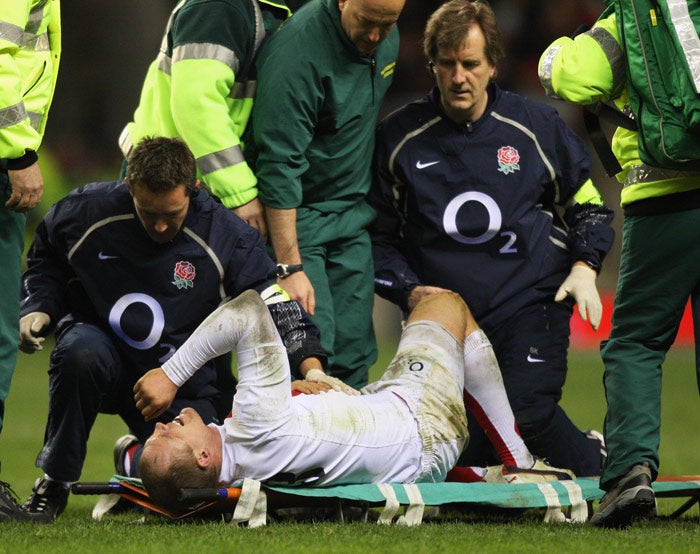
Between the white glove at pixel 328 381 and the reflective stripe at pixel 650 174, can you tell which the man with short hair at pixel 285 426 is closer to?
the white glove at pixel 328 381

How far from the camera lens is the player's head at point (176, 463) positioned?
15.4 feet

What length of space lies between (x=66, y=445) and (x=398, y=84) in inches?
451

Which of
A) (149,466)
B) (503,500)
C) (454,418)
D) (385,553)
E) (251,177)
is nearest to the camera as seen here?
(385,553)

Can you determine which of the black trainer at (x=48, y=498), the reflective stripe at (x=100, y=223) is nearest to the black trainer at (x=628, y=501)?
the black trainer at (x=48, y=498)

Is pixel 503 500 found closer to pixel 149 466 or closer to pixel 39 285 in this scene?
pixel 149 466

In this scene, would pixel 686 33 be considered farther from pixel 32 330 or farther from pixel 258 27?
pixel 32 330

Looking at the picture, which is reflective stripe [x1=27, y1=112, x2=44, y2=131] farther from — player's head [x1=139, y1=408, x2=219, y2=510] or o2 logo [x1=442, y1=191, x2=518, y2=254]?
o2 logo [x1=442, y1=191, x2=518, y2=254]

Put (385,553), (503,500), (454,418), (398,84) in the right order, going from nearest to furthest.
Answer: (385,553), (503,500), (454,418), (398,84)

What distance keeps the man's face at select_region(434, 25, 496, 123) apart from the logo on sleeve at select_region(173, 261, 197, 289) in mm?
1445

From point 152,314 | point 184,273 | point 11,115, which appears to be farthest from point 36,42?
point 152,314

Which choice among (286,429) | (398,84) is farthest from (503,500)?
(398,84)

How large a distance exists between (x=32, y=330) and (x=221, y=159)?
3.57ft

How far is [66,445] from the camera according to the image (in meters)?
5.24

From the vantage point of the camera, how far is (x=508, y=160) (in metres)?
6.13
